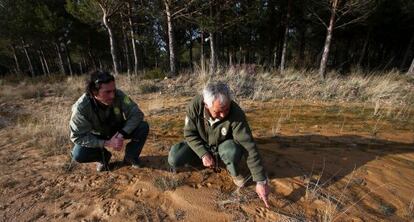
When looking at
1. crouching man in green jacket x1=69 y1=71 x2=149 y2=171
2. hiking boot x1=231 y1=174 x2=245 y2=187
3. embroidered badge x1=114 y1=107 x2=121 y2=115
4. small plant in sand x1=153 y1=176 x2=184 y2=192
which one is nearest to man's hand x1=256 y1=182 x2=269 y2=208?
hiking boot x1=231 y1=174 x2=245 y2=187

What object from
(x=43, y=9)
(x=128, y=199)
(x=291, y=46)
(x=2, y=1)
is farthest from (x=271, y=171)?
(x=291, y=46)

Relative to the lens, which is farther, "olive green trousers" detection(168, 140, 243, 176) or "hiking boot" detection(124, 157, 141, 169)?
"hiking boot" detection(124, 157, 141, 169)

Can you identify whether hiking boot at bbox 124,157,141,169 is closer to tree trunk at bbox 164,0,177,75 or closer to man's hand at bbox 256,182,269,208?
man's hand at bbox 256,182,269,208

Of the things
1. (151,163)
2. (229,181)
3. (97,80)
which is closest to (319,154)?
(229,181)

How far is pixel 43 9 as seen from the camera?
629 inches

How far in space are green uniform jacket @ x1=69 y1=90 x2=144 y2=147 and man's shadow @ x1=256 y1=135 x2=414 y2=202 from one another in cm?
159

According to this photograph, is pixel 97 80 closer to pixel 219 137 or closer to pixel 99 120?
pixel 99 120

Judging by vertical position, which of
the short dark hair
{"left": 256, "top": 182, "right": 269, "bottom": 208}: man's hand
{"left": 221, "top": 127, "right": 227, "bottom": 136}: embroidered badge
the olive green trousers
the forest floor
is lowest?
the forest floor

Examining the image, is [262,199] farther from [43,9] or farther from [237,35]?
[237,35]

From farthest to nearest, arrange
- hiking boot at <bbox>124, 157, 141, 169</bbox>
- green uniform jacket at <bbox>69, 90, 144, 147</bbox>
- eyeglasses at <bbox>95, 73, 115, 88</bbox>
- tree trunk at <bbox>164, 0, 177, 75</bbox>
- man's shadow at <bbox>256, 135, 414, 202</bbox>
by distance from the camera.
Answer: tree trunk at <bbox>164, 0, 177, 75</bbox>, hiking boot at <bbox>124, 157, 141, 169</bbox>, man's shadow at <bbox>256, 135, 414, 202</bbox>, green uniform jacket at <bbox>69, 90, 144, 147</bbox>, eyeglasses at <bbox>95, 73, 115, 88</bbox>

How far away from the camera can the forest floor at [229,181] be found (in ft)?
7.69

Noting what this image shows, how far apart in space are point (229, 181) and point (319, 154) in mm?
1323

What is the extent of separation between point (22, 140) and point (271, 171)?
13.0 feet

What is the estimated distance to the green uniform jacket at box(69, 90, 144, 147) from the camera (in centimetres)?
268
